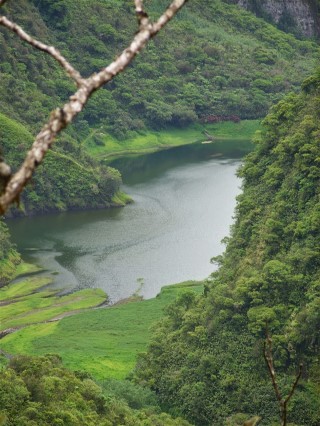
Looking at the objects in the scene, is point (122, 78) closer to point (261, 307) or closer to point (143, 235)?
point (143, 235)

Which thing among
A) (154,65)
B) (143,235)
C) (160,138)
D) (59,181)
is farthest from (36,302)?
(154,65)

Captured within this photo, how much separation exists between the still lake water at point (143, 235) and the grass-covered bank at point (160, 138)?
50.2 ft

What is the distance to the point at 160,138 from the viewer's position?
14312cm

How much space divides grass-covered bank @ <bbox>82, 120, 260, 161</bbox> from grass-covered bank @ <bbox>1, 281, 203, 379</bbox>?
6063 cm

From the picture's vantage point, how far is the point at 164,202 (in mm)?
102125

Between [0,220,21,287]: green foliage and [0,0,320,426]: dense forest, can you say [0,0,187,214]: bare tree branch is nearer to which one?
[0,0,320,426]: dense forest

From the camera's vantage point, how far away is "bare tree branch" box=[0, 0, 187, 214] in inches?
280

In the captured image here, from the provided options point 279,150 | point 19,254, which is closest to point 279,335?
point 279,150

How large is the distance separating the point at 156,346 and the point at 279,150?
1510 cm

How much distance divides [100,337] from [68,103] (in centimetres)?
5948

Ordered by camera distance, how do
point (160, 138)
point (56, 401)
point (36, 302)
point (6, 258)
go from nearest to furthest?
point (56, 401) < point (36, 302) < point (6, 258) < point (160, 138)

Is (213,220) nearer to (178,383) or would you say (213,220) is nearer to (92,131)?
(178,383)

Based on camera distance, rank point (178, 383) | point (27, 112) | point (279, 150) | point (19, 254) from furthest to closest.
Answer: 1. point (27, 112)
2. point (19, 254)
3. point (279, 150)
4. point (178, 383)

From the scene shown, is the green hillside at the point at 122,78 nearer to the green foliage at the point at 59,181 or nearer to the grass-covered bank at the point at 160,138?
the green foliage at the point at 59,181
